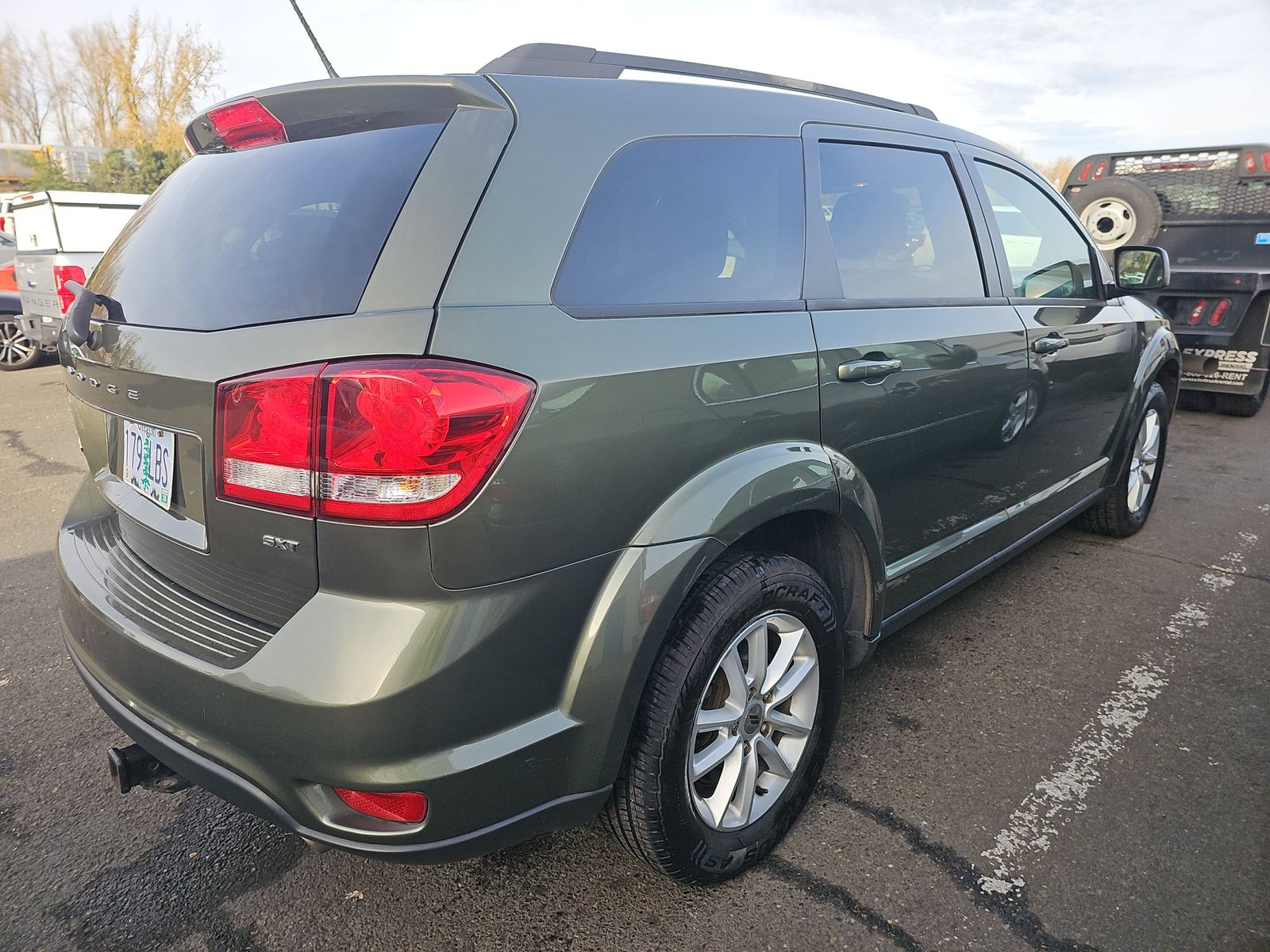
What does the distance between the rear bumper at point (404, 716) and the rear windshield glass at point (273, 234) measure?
0.57m

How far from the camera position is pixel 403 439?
1.37 metres

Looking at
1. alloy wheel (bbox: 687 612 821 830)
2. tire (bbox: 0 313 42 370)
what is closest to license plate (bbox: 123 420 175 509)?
alloy wheel (bbox: 687 612 821 830)

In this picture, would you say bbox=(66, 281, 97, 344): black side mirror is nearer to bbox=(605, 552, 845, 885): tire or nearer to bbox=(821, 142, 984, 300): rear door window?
bbox=(605, 552, 845, 885): tire

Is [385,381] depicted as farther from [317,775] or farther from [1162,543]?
[1162,543]

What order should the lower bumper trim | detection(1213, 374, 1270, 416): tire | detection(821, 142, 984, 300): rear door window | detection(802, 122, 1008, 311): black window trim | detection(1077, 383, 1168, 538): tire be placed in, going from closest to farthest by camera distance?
the lower bumper trim, detection(802, 122, 1008, 311): black window trim, detection(821, 142, 984, 300): rear door window, detection(1077, 383, 1168, 538): tire, detection(1213, 374, 1270, 416): tire

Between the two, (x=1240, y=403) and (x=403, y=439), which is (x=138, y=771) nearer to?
(x=403, y=439)

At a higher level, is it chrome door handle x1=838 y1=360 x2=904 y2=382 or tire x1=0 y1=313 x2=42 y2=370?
chrome door handle x1=838 y1=360 x2=904 y2=382

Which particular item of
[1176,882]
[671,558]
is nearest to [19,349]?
[671,558]

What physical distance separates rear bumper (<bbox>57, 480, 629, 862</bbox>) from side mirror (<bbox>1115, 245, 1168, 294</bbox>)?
3.32 meters

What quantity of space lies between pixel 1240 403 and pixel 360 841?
8.37 m

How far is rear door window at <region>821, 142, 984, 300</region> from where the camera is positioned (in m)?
2.28

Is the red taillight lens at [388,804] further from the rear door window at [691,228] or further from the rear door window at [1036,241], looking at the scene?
the rear door window at [1036,241]

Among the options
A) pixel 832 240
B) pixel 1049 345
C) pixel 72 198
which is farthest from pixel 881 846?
pixel 72 198

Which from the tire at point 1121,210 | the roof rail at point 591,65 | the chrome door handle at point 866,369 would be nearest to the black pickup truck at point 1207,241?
the tire at point 1121,210
